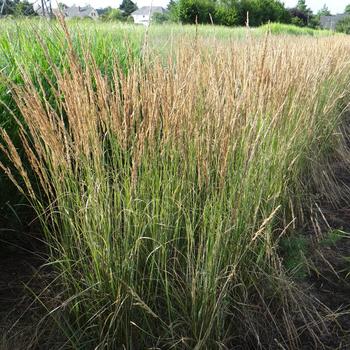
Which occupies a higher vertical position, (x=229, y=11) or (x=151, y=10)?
(x=151, y=10)

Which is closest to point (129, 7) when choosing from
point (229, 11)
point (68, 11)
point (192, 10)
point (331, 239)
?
point (68, 11)

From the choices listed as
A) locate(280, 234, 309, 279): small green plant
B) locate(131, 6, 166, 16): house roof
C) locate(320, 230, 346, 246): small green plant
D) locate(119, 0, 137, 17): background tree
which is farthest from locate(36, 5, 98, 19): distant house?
locate(320, 230, 346, 246): small green plant

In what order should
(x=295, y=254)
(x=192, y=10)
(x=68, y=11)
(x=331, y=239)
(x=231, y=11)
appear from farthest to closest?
(x=231, y=11)
(x=192, y=10)
(x=68, y=11)
(x=331, y=239)
(x=295, y=254)

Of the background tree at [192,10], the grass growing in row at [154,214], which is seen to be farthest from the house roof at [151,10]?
the background tree at [192,10]

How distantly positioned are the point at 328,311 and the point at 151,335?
2.82 ft

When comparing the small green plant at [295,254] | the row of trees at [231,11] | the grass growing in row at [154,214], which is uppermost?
the grass growing in row at [154,214]

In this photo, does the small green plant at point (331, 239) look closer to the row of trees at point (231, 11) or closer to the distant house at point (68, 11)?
the distant house at point (68, 11)

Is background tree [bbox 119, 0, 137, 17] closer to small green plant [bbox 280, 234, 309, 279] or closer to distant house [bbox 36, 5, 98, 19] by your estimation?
distant house [bbox 36, 5, 98, 19]

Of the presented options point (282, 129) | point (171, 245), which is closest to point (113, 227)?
point (171, 245)

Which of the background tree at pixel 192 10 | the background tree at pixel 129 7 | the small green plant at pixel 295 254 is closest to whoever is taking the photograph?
the small green plant at pixel 295 254

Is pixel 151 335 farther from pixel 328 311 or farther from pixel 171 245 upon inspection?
pixel 328 311

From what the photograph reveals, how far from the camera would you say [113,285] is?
1.52 m

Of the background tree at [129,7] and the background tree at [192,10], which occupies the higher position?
the background tree at [129,7]

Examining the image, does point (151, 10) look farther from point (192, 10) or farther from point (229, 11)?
point (229, 11)
